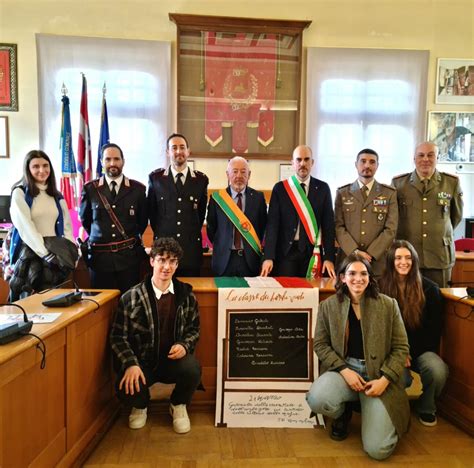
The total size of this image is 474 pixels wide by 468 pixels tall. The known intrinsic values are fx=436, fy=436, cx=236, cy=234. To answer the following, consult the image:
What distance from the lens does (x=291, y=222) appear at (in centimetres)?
279

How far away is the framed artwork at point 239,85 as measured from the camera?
4.69 metres

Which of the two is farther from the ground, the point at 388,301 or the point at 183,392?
the point at 388,301

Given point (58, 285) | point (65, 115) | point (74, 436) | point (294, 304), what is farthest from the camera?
point (65, 115)

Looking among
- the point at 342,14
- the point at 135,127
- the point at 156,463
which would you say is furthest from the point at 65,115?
the point at 156,463

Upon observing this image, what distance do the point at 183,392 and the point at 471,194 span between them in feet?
14.5

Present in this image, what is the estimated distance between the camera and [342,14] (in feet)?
15.9

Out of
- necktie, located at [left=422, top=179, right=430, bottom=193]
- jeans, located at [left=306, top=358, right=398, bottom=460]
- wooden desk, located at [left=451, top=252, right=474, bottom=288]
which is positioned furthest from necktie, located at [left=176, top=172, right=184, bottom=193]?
wooden desk, located at [left=451, top=252, right=474, bottom=288]

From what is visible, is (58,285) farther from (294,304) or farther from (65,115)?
(65,115)

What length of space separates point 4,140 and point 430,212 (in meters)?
4.25

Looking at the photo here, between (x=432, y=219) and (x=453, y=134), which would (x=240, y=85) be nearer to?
(x=453, y=134)

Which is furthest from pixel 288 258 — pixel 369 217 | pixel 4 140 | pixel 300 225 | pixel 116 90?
pixel 4 140

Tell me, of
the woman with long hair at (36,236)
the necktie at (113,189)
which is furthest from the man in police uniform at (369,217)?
the woman with long hair at (36,236)

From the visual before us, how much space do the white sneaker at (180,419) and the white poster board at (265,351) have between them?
6.8 inches

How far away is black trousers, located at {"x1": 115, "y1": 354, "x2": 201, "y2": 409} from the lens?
2109mm
